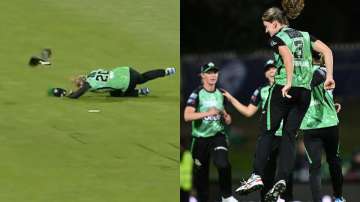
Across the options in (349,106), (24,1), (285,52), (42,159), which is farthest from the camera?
(349,106)

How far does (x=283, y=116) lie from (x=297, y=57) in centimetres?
65

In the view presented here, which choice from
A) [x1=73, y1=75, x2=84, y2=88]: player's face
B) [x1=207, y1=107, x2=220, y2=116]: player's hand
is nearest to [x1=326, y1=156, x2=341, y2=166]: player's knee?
[x1=207, y1=107, x2=220, y2=116]: player's hand

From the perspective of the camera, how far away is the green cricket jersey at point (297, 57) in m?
9.86

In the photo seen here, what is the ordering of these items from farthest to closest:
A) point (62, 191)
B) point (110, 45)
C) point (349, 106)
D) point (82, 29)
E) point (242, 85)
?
point (349, 106) → point (242, 85) → point (82, 29) → point (110, 45) → point (62, 191)

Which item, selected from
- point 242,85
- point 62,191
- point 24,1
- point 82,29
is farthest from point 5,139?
point 242,85

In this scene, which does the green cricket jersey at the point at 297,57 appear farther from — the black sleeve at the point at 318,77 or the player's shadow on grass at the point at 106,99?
the player's shadow on grass at the point at 106,99

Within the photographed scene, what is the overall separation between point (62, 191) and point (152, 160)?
75.8 inches

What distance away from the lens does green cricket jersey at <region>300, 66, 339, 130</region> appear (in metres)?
10.8

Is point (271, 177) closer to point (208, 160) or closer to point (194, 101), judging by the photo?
point (208, 160)

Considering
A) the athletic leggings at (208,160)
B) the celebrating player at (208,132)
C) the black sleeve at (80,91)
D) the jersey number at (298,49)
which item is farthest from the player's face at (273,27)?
the black sleeve at (80,91)

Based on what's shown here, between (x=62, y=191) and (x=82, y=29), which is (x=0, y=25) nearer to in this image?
(x=82, y=29)

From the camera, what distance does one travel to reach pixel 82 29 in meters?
21.0

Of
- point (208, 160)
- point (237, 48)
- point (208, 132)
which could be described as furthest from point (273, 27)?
point (237, 48)

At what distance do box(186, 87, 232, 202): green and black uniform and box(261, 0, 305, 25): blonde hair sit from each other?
8.52 ft
